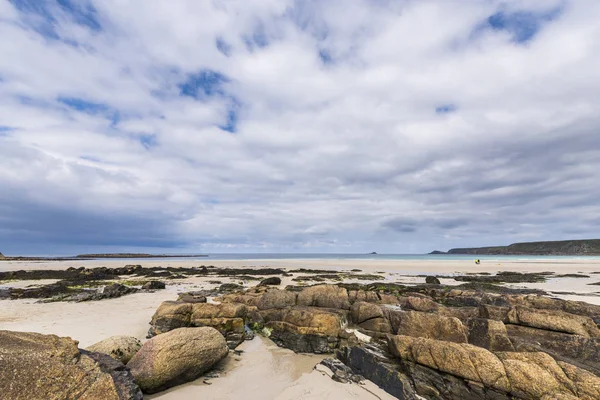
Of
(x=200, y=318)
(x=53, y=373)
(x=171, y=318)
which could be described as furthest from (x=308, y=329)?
(x=53, y=373)

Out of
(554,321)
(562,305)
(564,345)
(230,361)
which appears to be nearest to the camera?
(564,345)

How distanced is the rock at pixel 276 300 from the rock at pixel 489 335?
24.8 feet

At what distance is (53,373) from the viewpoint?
4715 mm

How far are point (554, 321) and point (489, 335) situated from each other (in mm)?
3114

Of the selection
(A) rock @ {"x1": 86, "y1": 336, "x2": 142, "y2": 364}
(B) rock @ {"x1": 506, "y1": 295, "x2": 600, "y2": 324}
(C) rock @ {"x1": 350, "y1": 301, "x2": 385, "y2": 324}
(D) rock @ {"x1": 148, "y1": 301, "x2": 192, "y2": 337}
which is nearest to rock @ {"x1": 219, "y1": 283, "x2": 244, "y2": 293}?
(D) rock @ {"x1": 148, "y1": 301, "x2": 192, "y2": 337}

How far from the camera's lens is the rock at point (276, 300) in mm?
13787

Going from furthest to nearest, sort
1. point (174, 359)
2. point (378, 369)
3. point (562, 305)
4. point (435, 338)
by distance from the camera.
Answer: point (562, 305)
point (435, 338)
point (378, 369)
point (174, 359)

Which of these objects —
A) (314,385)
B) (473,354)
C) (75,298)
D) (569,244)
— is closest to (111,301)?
(75,298)

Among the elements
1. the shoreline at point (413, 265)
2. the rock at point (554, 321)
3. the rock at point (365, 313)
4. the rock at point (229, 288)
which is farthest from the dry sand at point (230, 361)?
the shoreline at point (413, 265)

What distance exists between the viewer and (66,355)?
16.8 ft

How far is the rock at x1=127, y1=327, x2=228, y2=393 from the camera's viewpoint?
6.82 metres

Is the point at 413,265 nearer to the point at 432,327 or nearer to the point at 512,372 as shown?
the point at 432,327

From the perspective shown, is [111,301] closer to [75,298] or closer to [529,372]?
[75,298]

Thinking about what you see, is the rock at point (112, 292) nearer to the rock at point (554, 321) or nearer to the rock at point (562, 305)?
the rock at point (554, 321)
